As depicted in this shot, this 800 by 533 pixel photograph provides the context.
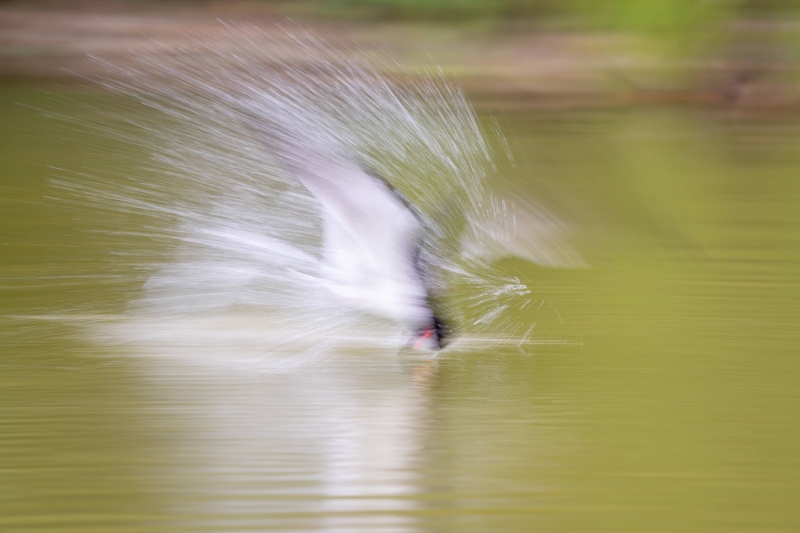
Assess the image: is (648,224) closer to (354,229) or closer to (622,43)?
(354,229)

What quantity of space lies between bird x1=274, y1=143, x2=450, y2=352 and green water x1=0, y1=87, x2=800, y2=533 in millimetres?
97

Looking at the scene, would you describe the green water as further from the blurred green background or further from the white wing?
the white wing

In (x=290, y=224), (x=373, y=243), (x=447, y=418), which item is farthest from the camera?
(x=290, y=224)

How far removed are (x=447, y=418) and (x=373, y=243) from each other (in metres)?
0.37

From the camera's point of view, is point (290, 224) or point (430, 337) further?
point (290, 224)

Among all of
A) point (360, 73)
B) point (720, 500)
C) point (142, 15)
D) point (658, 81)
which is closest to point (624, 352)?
point (720, 500)

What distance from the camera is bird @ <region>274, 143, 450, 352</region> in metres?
1.87

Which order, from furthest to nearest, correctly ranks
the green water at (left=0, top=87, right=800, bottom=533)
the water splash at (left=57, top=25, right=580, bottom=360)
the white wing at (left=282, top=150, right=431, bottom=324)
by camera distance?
the water splash at (left=57, top=25, right=580, bottom=360), the white wing at (left=282, top=150, right=431, bottom=324), the green water at (left=0, top=87, right=800, bottom=533)

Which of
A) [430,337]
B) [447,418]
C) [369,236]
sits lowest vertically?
[447,418]

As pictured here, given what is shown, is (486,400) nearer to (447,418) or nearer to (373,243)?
(447,418)

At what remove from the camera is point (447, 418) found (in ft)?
5.18

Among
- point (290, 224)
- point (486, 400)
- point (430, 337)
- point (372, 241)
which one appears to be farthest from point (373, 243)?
point (290, 224)

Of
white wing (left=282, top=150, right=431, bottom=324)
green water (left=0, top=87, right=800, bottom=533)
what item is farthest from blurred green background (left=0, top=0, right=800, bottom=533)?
white wing (left=282, top=150, right=431, bottom=324)

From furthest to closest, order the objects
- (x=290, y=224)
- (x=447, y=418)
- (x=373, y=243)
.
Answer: (x=290, y=224) → (x=373, y=243) → (x=447, y=418)
